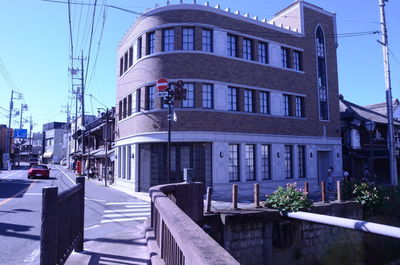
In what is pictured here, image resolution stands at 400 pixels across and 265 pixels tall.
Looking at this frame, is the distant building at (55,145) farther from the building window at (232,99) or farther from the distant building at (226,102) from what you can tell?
the building window at (232,99)

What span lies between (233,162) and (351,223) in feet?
32.0

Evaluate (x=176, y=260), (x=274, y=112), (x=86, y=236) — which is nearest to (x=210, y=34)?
(x=274, y=112)

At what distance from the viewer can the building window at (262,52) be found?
2123cm

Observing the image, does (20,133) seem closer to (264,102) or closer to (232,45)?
(232,45)

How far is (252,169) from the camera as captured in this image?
19766mm

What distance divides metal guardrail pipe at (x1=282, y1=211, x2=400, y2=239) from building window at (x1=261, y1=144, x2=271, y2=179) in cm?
951

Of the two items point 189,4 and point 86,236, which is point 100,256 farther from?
point 189,4

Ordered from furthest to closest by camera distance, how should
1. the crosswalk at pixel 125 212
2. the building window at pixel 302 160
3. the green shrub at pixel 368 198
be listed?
1. the building window at pixel 302 160
2. the green shrub at pixel 368 198
3. the crosswalk at pixel 125 212

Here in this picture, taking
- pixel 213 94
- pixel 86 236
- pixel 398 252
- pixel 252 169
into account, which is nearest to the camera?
pixel 86 236

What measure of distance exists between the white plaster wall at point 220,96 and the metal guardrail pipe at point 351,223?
364 inches

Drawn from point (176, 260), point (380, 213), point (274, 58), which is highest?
point (274, 58)

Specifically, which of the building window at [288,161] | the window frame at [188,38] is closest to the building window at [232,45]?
the window frame at [188,38]

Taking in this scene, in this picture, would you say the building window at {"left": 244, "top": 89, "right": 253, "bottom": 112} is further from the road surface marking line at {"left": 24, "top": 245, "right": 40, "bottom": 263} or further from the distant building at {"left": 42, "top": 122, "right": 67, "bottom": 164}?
the distant building at {"left": 42, "top": 122, "right": 67, "bottom": 164}

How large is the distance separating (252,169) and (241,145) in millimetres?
1882
